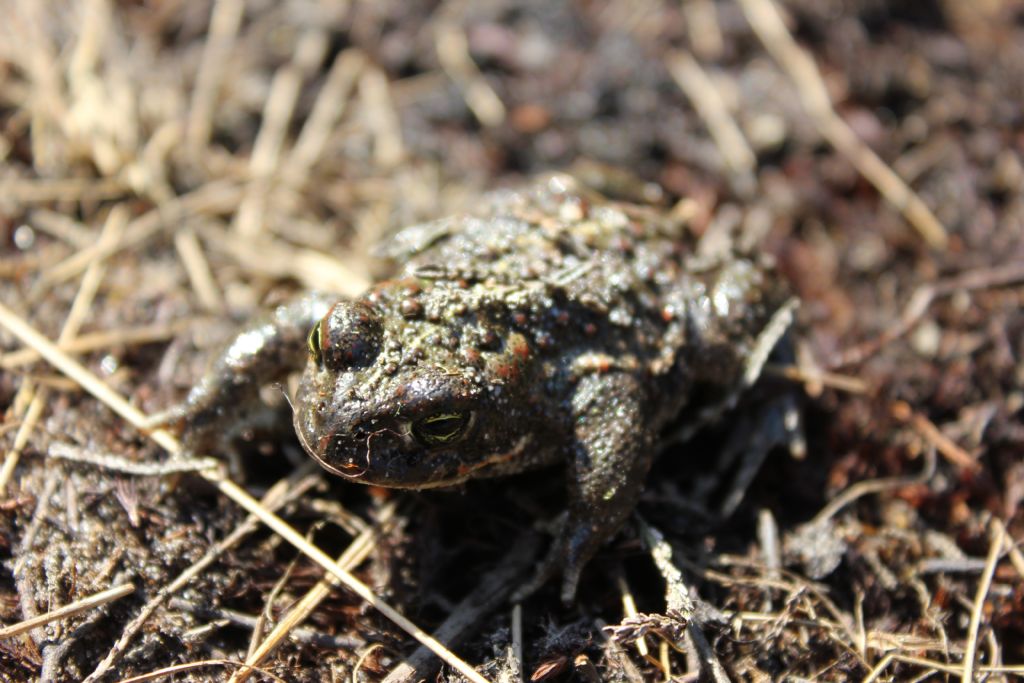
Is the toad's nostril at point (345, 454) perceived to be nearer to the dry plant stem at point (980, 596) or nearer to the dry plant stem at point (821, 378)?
the dry plant stem at point (821, 378)

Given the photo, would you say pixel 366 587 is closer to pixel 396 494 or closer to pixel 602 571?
pixel 396 494

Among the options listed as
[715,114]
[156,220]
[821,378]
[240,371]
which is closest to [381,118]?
[156,220]

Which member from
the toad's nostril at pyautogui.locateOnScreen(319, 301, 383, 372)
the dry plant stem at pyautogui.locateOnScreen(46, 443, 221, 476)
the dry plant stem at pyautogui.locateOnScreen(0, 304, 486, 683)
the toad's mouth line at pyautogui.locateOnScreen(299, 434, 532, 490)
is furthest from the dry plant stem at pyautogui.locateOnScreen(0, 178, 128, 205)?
the toad's mouth line at pyautogui.locateOnScreen(299, 434, 532, 490)

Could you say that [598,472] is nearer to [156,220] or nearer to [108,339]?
[108,339]

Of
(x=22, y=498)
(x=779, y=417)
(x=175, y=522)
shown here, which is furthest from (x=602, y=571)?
(x=22, y=498)

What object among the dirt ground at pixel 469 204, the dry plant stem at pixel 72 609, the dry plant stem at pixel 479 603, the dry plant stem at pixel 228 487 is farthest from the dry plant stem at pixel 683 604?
the dry plant stem at pixel 72 609

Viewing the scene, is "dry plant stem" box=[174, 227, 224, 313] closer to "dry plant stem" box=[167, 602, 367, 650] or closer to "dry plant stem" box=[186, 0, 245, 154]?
"dry plant stem" box=[186, 0, 245, 154]

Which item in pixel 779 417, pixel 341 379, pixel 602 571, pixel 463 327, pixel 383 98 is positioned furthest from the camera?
pixel 383 98

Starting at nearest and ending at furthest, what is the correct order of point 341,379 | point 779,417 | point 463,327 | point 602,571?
point 341,379 < point 463,327 < point 602,571 < point 779,417
